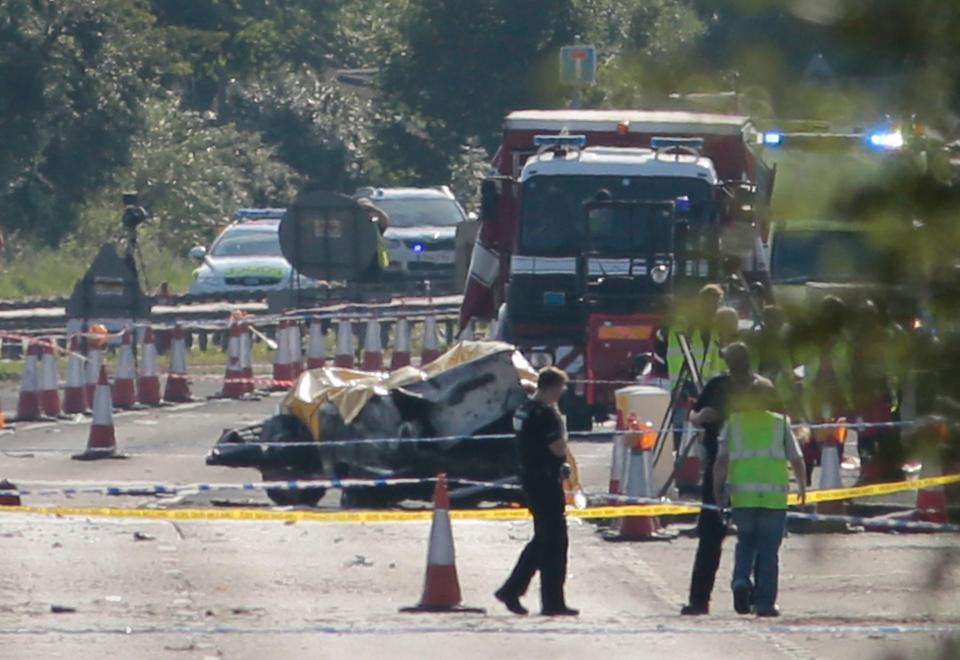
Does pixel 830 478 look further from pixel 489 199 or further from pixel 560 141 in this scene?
pixel 489 199

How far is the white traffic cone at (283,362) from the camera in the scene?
2552 cm

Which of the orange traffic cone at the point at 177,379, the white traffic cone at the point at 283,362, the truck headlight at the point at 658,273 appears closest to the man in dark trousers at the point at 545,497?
the truck headlight at the point at 658,273

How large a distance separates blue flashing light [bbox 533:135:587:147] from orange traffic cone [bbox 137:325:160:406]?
529 cm

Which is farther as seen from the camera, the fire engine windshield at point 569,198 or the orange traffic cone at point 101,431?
the fire engine windshield at point 569,198

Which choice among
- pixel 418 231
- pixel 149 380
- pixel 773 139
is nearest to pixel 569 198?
pixel 149 380

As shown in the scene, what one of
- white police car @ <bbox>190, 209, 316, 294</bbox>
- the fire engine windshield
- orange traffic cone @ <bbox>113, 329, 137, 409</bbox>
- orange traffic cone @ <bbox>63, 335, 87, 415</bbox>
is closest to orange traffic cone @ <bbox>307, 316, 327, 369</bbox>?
orange traffic cone @ <bbox>113, 329, 137, 409</bbox>

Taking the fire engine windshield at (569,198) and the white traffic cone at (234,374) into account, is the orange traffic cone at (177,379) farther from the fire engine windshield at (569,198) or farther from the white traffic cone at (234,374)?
the fire engine windshield at (569,198)

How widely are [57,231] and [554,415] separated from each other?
133ft

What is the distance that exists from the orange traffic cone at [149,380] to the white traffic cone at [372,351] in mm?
3078

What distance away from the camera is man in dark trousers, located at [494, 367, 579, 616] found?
35.7 ft

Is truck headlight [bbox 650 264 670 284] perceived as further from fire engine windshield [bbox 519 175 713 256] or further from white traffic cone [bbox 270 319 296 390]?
white traffic cone [bbox 270 319 296 390]

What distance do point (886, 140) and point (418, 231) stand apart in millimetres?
36701

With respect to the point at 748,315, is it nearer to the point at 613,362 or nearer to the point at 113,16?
the point at 613,362

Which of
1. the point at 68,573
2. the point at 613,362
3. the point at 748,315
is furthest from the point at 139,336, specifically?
the point at 748,315
